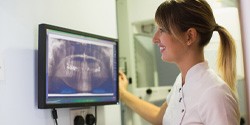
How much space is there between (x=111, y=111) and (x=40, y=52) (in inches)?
26.4

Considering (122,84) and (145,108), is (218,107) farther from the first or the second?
(122,84)

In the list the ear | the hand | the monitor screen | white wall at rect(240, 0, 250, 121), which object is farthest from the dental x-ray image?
white wall at rect(240, 0, 250, 121)

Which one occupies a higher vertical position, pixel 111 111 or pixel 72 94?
Answer: pixel 72 94

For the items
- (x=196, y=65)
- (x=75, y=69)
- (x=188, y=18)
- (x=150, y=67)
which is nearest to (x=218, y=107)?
(x=196, y=65)

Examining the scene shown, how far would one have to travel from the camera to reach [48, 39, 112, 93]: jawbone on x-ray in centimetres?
123

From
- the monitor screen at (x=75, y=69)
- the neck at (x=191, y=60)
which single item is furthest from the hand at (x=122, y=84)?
the neck at (x=191, y=60)

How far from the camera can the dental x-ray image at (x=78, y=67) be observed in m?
1.23

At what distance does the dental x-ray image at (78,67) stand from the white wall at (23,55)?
3.3 inches

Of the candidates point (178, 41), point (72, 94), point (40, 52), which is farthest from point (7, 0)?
point (178, 41)

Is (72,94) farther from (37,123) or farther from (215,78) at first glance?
(215,78)

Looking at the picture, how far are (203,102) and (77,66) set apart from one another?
1.97 ft

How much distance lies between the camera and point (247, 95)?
2.03 m

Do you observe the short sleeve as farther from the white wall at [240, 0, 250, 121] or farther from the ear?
the white wall at [240, 0, 250, 121]

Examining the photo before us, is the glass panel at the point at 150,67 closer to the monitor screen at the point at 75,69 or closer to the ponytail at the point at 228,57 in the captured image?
the monitor screen at the point at 75,69
